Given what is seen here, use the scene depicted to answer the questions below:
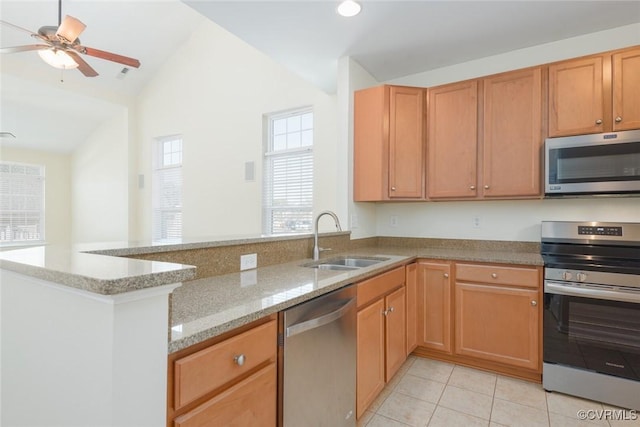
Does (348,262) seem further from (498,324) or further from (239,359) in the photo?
(239,359)

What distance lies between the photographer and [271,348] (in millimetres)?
1139

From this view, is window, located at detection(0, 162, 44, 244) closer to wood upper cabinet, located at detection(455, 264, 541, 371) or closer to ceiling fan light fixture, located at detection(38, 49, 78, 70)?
ceiling fan light fixture, located at detection(38, 49, 78, 70)

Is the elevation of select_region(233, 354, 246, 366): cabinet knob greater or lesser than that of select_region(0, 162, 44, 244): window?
lesser

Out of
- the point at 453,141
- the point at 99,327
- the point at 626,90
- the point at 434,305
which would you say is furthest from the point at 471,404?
the point at 626,90

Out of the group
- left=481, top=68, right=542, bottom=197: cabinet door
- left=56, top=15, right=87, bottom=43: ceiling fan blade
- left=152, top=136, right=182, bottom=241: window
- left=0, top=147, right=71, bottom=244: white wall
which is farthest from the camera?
left=0, top=147, right=71, bottom=244: white wall

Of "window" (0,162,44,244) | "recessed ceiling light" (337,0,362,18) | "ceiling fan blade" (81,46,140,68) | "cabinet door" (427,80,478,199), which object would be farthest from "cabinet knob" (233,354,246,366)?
"window" (0,162,44,244)

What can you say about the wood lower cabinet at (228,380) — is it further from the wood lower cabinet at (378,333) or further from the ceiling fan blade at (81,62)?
the ceiling fan blade at (81,62)

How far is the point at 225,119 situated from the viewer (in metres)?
4.51

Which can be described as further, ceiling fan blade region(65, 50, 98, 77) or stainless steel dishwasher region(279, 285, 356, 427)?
ceiling fan blade region(65, 50, 98, 77)

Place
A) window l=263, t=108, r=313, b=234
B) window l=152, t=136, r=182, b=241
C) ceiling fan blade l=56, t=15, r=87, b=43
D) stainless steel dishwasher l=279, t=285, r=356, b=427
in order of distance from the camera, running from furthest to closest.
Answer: window l=152, t=136, r=182, b=241, window l=263, t=108, r=313, b=234, ceiling fan blade l=56, t=15, r=87, b=43, stainless steel dishwasher l=279, t=285, r=356, b=427

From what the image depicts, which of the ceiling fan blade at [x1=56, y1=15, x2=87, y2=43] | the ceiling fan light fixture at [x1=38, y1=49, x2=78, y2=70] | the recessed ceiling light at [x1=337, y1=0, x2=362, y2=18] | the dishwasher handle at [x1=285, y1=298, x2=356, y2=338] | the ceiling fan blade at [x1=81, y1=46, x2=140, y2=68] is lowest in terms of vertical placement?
the dishwasher handle at [x1=285, y1=298, x2=356, y2=338]

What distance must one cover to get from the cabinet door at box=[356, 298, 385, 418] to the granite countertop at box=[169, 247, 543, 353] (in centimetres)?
24

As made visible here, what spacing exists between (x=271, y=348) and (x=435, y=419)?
1.34 metres

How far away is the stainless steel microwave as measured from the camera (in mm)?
2092
